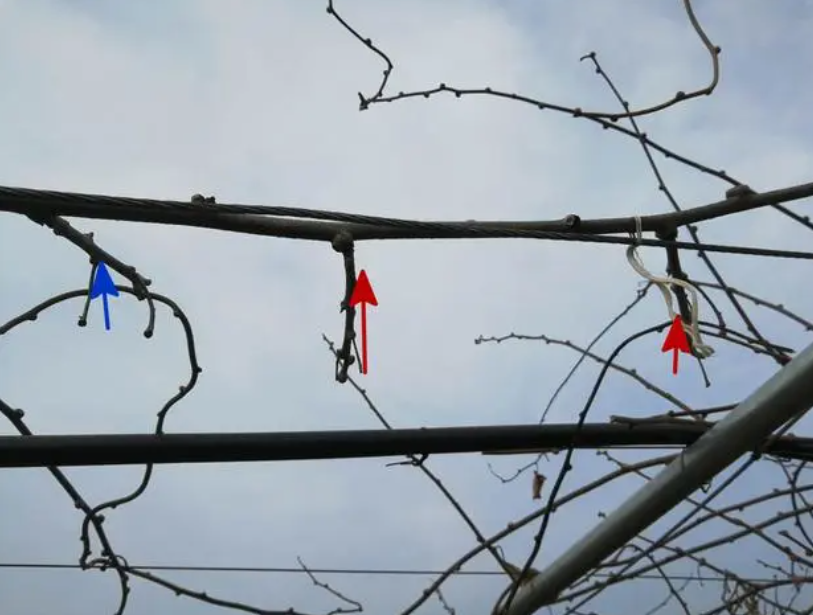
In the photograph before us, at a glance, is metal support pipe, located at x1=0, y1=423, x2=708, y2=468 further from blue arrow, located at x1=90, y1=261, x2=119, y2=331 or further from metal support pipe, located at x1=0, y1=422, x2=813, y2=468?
blue arrow, located at x1=90, y1=261, x2=119, y2=331

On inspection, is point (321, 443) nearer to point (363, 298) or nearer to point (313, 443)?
point (313, 443)

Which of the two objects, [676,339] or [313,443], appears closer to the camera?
[313,443]

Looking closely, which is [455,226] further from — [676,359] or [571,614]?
[571,614]

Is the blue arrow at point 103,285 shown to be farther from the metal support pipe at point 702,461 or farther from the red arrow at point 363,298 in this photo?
the metal support pipe at point 702,461

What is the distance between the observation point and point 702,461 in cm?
101

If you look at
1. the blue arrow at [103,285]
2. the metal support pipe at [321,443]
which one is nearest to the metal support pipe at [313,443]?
the metal support pipe at [321,443]

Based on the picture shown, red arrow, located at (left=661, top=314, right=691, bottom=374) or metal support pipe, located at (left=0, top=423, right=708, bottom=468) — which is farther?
red arrow, located at (left=661, top=314, right=691, bottom=374)

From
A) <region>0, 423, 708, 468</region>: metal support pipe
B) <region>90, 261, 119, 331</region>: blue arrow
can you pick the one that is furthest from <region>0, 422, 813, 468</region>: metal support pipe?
<region>90, 261, 119, 331</region>: blue arrow

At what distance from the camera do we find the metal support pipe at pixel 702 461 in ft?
3.20

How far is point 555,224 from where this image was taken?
107 centimetres

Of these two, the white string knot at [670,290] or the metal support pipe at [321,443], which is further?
the white string knot at [670,290]

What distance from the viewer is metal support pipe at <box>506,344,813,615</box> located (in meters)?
0.97

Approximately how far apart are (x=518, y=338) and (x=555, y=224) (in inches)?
20.0

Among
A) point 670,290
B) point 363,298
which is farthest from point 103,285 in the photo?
point 670,290
